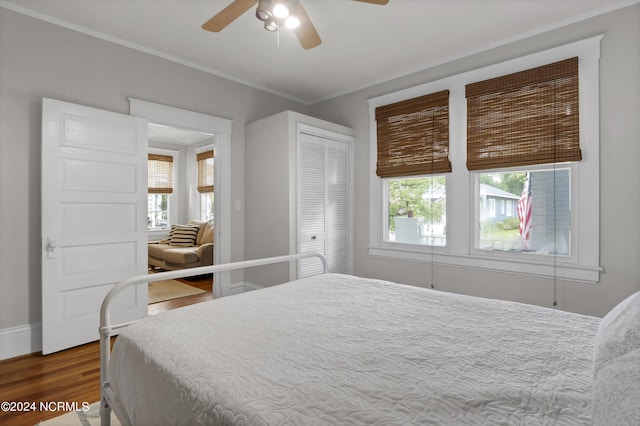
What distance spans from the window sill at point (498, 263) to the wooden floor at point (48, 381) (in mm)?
2909

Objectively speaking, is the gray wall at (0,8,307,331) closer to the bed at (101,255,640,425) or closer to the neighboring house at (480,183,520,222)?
the bed at (101,255,640,425)

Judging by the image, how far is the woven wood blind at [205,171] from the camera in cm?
674

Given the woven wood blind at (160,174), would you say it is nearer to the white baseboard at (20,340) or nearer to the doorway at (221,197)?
the doorway at (221,197)

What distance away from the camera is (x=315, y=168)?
379 centimetres

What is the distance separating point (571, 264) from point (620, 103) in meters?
1.28

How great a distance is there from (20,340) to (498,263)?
4032 mm

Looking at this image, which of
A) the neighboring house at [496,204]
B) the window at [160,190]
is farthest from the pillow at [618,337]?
the window at [160,190]

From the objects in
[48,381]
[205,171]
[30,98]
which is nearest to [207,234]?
[205,171]

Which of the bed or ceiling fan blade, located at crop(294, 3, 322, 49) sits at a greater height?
ceiling fan blade, located at crop(294, 3, 322, 49)

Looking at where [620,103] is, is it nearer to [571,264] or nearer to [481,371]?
[571,264]

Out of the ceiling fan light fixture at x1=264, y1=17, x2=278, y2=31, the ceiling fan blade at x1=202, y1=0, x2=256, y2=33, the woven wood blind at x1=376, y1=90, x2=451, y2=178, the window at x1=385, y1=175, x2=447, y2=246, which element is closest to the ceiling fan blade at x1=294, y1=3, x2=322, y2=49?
the ceiling fan light fixture at x1=264, y1=17, x2=278, y2=31

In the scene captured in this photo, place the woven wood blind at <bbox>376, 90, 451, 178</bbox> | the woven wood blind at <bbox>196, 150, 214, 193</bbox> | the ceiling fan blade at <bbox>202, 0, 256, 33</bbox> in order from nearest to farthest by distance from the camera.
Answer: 1. the ceiling fan blade at <bbox>202, 0, 256, 33</bbox>
2. the woven wood blind at <bbox>376, 90, 451, 178</bbox>
3. the woven wood blind at <bbox>196, 150, 214, 193</bbox>

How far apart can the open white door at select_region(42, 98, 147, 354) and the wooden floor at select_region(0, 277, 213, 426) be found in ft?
0.46

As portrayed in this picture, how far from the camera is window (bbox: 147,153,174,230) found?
6894 millimetres
